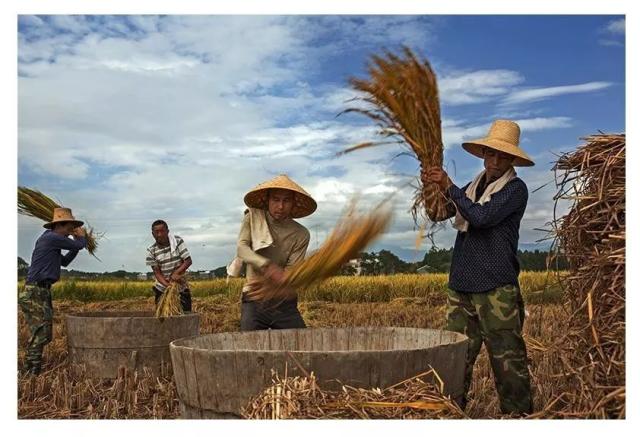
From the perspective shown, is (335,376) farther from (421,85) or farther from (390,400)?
(421,85)

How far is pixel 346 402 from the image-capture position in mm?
3588

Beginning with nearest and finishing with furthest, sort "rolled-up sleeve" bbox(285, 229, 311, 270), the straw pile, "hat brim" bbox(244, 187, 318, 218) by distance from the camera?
the straw pile, "rolled-up sleeve" bbox(285, 229, 311, 270), "hat brim" bbox(244, 187, 318, 218)

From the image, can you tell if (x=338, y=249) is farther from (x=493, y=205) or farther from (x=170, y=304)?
(x=170, y=304)

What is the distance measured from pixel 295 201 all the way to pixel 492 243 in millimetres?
1498

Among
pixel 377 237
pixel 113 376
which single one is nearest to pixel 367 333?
pixel 377 237

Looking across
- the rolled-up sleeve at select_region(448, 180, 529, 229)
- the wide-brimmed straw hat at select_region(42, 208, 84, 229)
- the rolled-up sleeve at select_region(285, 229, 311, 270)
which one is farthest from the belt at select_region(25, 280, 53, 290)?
the rolled-up sleeve at select_region(448, 180, 529, 229)

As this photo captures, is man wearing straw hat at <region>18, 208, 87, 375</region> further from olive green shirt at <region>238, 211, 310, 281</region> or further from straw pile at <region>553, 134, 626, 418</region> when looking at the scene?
straw pile at <region>553, 134, 626, 418</region>

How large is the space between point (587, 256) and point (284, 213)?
194 centimetres

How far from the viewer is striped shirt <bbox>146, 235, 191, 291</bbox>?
8.08m

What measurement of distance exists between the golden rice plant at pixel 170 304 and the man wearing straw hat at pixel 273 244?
65.6 inches

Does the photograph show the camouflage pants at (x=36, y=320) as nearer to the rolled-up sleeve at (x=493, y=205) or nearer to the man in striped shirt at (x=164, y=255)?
the man in striped shirt at (x=164, y=255)

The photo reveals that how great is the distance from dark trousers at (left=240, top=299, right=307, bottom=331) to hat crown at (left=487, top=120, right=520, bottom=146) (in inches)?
67.6

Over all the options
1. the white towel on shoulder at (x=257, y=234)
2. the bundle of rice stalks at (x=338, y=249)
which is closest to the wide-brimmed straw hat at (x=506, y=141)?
the bundle of rice stalks at (x=338, y=249)

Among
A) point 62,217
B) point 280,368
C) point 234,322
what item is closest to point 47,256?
point 62,217
